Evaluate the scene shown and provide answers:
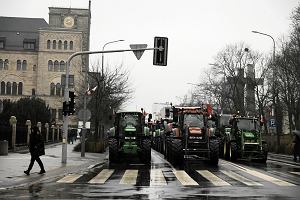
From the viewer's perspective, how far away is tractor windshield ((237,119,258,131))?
31.2 m

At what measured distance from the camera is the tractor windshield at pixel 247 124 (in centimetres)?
3116

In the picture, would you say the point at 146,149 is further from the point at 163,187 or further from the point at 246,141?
the point at 163,187

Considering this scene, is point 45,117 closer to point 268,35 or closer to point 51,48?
point 268,35

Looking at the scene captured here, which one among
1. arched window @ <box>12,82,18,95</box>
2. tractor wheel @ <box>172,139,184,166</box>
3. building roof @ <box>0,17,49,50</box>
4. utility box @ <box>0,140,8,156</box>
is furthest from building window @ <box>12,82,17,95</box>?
tractor wheel @ <box>172,139,184,166</box>

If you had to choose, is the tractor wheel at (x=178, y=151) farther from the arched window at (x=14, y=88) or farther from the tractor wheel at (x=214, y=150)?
the arched window at (x=14, y=88)

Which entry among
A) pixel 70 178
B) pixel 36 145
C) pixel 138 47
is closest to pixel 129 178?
pixel 70 178

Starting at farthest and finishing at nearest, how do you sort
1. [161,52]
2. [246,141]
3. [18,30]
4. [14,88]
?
[18,30] → [14,88] → [246,141] → [161,52]

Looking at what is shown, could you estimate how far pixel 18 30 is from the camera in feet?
375

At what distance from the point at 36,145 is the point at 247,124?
14.5 meters

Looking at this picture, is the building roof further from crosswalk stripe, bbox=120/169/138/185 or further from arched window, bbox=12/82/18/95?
crosswalk stripe, bbox=120/169/138/185

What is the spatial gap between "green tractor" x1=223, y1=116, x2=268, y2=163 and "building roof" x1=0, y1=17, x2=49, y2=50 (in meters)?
83.5

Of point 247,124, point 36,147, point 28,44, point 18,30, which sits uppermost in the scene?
point 18,30

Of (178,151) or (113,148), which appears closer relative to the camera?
(178,151)

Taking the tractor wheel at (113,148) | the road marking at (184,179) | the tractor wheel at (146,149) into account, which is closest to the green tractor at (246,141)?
the tractor wheel at (146,149)
